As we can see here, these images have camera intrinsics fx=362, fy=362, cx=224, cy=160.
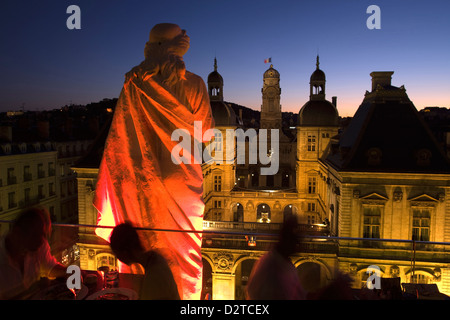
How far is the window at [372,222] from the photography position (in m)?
24.4

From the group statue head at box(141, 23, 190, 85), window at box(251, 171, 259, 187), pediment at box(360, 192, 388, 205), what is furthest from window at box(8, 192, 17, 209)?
window at box(251, 171, 259, 187)

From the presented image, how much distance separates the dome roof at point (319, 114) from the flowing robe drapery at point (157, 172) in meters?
35.2

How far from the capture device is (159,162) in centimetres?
562

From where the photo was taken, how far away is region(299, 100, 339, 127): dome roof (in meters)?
39.0

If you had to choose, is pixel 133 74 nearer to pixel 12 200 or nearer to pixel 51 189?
pixel 12 200

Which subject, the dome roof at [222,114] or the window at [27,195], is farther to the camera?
the dome roof at [222,114]

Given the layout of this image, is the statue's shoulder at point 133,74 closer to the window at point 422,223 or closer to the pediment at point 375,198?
the pediment at point 375,198

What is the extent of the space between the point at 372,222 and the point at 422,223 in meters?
3.16

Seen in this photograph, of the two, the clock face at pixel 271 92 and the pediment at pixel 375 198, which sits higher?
the clock face at pixel 271 92

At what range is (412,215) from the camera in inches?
944

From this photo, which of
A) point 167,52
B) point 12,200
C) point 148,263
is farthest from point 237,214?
point 148,263

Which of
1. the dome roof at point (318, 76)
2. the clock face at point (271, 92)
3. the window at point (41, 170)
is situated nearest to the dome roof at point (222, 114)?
the dome roof at point (318, 76)
